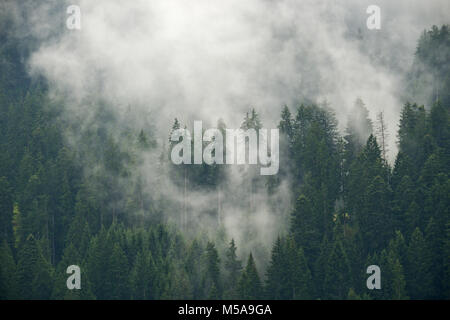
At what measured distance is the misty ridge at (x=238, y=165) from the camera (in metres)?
60.6

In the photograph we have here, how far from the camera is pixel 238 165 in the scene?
75.6 metres

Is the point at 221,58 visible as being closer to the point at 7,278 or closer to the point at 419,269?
the point at 7,278

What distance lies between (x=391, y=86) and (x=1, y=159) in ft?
215

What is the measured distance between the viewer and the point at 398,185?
6375 centimetres

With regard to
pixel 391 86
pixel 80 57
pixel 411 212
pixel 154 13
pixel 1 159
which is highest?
pixel 154 13

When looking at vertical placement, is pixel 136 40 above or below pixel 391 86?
above
